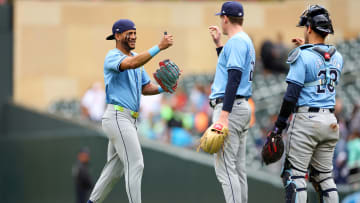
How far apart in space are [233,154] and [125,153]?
3.28 feet

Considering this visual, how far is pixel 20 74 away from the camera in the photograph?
2034cm

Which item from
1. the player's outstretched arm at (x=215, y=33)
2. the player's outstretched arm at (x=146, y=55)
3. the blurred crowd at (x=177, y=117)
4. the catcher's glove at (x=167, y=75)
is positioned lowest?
the blurred crowd at (x=177, y=117)

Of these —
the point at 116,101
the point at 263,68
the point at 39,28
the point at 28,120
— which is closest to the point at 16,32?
the point at 39,28

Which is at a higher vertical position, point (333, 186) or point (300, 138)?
point (300, 138)

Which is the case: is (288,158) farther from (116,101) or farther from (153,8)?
(153,8)

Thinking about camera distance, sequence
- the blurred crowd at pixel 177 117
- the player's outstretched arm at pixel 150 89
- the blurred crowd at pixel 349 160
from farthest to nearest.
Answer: the blurred crowd at pixel 177 117
the blurred crowd at pixel 349 160
the player's outstretched arm at pixel 150 89

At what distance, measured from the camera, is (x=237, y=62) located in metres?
6.04

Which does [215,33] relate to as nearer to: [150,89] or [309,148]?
[150,89]

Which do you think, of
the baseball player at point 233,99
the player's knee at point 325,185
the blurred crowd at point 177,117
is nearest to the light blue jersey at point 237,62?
the baseball player at point 233,99

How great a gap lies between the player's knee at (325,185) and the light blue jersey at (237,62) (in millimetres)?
981

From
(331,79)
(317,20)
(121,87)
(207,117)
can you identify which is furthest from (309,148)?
(207,117)

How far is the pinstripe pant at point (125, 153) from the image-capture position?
6262 mm

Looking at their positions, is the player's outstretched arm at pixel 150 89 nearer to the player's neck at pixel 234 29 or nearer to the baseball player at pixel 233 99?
the baseball player at pixel 233 99

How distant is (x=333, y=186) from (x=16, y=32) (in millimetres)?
15906
